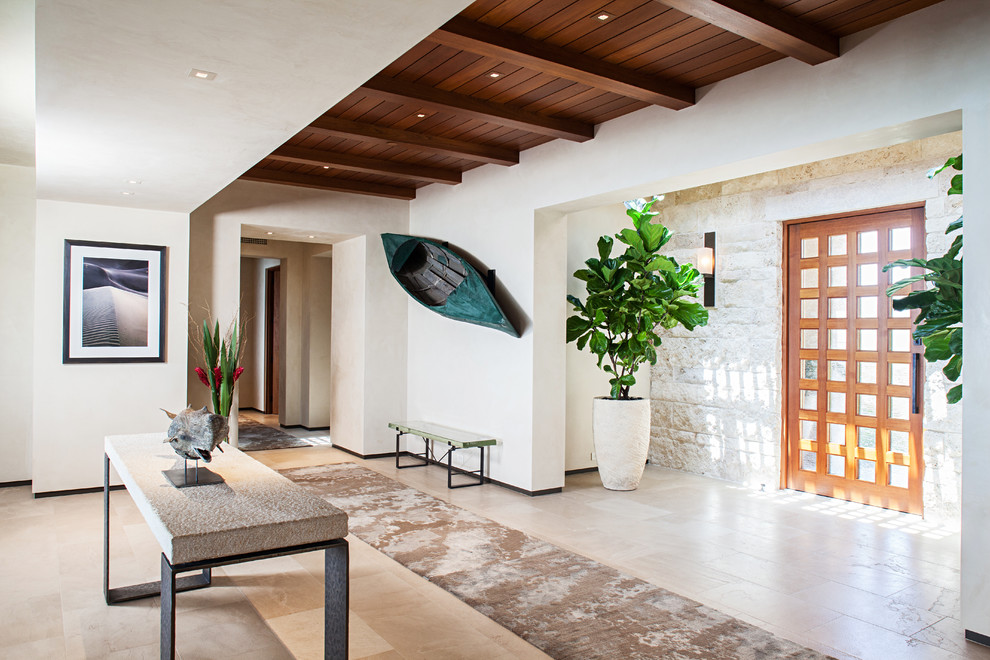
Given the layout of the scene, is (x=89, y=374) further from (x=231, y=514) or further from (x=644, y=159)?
(x=644, y=159)

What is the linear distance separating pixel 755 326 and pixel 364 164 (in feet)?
11.8

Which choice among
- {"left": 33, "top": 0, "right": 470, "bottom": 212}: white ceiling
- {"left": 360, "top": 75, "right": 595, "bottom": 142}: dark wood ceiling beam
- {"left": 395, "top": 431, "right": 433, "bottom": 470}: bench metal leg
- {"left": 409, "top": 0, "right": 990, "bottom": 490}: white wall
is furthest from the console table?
{"left": 395, "top": 431, "right": 433, "bottom": 470}: bench metal leg

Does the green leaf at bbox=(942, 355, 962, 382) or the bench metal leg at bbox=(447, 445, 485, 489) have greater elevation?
the green leaf at bbox=(942, 355, 962, 382)

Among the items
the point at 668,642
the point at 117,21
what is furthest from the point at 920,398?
the point at 117,21

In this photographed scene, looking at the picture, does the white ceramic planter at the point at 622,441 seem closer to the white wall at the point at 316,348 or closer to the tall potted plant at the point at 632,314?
the tall potted plant at the point at 632,314

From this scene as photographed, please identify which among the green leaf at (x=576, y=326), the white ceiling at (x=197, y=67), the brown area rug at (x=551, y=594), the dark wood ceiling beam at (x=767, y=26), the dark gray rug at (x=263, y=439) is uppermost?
the dark wood ceiling beam at (x=767, y=26)

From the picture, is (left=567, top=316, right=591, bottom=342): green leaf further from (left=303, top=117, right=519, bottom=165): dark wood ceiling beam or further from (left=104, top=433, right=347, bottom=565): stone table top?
(left=104, top=433, right=347, bottom=565): stone table top

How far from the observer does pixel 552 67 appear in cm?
350

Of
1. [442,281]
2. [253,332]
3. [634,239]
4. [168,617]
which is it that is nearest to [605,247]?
[634,239]

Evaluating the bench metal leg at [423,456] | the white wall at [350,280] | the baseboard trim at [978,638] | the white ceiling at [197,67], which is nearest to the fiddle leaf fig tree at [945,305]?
the baseboard trim at [978,638]

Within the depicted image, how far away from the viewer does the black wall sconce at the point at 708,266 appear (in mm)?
5992

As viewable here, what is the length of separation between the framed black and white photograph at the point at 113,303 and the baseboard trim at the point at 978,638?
560 cm

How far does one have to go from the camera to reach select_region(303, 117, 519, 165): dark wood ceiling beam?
15.5 feet

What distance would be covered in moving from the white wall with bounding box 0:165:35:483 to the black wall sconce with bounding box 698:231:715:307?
225 inches
